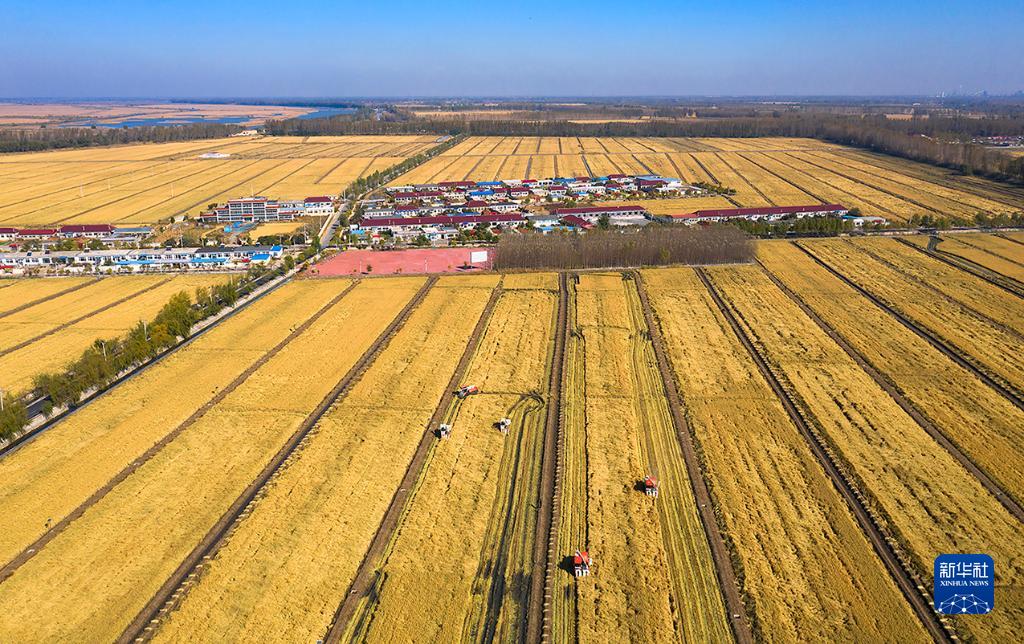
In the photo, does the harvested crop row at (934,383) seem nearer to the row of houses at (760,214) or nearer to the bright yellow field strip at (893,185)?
the row of houses at (760,214)

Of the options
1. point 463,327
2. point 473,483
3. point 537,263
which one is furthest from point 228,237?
point 473,483

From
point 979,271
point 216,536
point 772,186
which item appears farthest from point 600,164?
point 216,536

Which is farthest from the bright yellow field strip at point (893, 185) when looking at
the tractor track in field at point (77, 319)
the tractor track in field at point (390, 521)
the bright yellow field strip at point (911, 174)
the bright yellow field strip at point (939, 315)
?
the tractor track in field at point (77, 319)

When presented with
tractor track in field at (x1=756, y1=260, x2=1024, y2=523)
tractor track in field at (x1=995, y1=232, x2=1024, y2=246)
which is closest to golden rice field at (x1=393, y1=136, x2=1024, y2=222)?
tractor track in field at (x1=995, y1=232, x2=1024, y2=246)

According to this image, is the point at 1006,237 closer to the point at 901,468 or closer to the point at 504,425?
the point at 901,468

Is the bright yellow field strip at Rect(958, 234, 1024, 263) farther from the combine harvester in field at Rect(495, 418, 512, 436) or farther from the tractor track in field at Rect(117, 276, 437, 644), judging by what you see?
the tractor track in field at Rect(117, 276, 437, 644)
